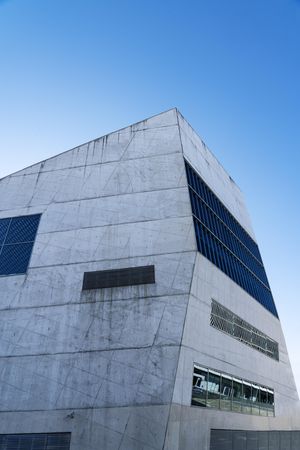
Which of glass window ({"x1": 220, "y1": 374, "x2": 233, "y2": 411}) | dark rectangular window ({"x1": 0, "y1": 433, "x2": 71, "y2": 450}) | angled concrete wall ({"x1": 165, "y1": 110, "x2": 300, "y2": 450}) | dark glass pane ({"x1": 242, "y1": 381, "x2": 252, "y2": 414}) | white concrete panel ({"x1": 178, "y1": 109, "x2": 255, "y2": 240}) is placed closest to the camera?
dark rectangular window ({"x1": 0, "y1": 433, "x2": 71, "y2": 450})

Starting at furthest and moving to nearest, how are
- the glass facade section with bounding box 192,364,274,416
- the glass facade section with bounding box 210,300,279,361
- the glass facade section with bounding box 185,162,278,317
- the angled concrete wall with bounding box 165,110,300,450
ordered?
the glass facade section with bounding box 185,162,278,317, the glass facade section with bounding box 210,300,279,361, the glass facade section with bounding box 192,364,274,416, the angled concrete wall with bounding box 165,110,300,450

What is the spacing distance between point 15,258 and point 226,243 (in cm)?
1616

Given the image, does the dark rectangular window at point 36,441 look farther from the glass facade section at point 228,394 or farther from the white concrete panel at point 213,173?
the white concrete panel at point 213,173

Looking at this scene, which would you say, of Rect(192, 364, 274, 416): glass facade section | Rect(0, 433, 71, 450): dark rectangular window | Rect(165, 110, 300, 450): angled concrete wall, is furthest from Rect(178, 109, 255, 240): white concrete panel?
Rect(0, 433, 71, 450): dark rectangular window

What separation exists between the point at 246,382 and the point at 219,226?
11699mm

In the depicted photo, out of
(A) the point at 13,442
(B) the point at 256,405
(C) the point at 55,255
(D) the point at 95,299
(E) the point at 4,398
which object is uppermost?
(C) the point at 55,255

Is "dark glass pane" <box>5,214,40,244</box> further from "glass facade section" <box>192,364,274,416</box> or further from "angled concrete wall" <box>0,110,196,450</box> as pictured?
"glass facade section" <box>192,364,274,416</box>

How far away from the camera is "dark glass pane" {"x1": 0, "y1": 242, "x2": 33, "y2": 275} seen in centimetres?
2948

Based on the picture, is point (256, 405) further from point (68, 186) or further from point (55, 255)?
point (68, 186)

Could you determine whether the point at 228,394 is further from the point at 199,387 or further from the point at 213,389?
the point at 199,387

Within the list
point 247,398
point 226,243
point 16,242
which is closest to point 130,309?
point 16,242

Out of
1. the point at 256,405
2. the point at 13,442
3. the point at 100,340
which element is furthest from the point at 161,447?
the point at 256,405

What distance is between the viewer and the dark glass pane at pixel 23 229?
31.0 m

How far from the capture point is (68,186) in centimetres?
3209
